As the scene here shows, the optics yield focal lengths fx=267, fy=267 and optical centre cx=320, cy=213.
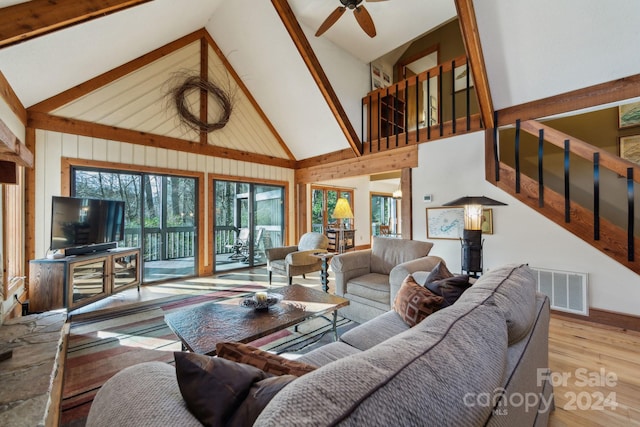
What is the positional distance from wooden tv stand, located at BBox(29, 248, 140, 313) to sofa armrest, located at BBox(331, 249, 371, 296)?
3162mm

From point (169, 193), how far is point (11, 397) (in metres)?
4.00

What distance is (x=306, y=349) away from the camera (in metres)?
2.40

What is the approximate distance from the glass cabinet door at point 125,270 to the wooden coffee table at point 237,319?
2463 mm

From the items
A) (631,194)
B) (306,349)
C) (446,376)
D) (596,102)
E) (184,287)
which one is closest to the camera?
(446,376)

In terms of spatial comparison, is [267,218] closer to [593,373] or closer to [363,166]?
[363,166]

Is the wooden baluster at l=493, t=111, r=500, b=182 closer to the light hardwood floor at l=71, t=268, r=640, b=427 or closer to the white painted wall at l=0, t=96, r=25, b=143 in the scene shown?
the light hardwood floor at l=71, t=268, r=640, b=427

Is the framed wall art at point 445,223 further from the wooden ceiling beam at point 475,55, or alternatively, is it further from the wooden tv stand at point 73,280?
the wooden tv stand at point 73,280

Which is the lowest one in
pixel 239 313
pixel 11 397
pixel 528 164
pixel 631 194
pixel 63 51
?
pixel 11 397

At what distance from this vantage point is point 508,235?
365 centimetres

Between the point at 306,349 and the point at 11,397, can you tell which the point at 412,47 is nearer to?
the point at 306,349

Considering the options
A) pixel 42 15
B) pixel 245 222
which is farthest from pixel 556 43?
pixel 245 222

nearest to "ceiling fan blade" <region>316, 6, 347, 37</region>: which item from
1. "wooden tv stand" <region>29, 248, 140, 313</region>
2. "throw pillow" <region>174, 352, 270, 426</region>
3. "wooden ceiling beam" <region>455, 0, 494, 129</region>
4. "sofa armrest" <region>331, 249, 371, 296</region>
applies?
"wooden ceiling beam" <region>455, 0, 494, 129</region>

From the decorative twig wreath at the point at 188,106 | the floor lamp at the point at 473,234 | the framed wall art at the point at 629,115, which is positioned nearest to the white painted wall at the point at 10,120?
the decorative twig wreath at the point at 188,106

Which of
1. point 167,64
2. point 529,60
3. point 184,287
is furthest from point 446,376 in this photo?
point 167,64
